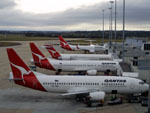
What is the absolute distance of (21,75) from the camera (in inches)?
1109

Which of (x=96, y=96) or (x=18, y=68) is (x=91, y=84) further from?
(x=18, y=68)

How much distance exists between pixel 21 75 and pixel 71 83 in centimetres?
645

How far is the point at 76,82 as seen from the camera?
28.1 metres

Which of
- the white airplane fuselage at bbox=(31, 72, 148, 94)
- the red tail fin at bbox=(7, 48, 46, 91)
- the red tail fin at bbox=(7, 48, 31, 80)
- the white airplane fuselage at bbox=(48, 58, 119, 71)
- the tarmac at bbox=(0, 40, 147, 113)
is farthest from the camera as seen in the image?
the white airplane fuselage at bbox=(48, 58, 119, 71)

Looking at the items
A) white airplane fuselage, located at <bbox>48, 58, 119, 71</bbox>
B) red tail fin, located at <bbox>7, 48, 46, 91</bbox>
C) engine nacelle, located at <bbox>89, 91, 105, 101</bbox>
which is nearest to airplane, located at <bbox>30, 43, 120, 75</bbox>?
white airplane fuselage, located at <bbox>48, 58, 119, 71</bbox>

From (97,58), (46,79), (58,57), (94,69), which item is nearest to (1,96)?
(46,79)

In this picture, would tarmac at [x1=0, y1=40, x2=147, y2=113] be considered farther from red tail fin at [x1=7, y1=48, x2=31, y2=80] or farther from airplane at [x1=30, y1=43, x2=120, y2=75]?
airplane at [x1=30, y1=43, x2=120, y2=75]

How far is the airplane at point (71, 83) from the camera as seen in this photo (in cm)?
2783

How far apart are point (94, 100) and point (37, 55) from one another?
20.1m

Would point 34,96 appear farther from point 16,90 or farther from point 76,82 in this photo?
point 76,82

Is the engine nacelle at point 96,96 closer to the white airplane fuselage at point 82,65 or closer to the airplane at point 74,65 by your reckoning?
the airplane at point 74,65

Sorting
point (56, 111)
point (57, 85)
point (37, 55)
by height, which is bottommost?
point (56, 111)

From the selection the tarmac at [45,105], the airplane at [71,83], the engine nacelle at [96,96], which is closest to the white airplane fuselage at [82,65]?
the tarmac at [45,105]

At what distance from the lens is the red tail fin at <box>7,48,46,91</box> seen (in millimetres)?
27750
